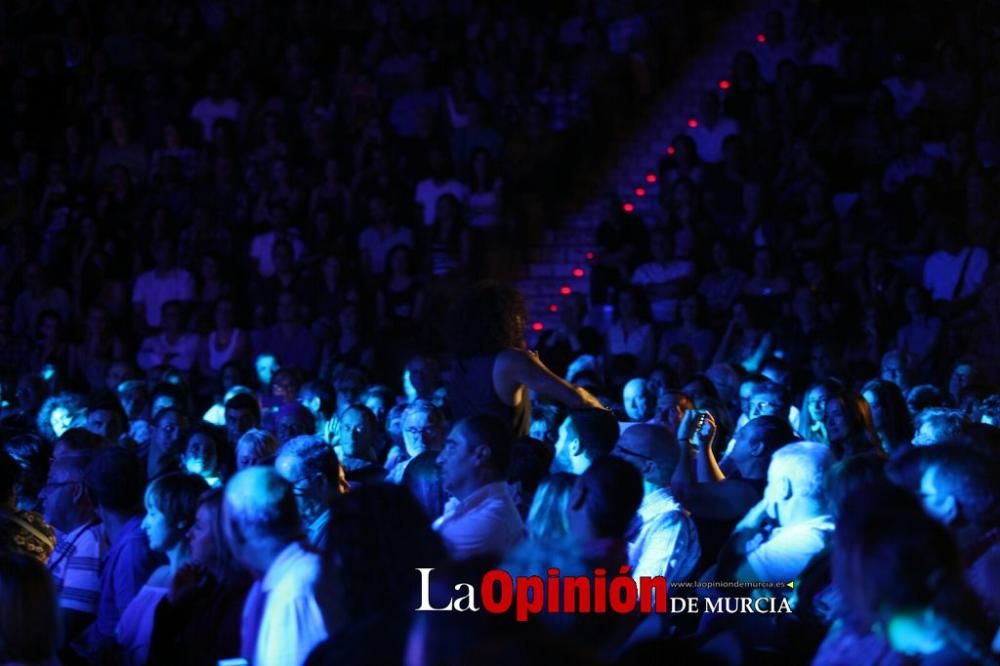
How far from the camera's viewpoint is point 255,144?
1542 centimetres

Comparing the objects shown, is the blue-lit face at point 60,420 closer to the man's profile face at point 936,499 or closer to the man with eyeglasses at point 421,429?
the man with eyeglasses at point 421,429

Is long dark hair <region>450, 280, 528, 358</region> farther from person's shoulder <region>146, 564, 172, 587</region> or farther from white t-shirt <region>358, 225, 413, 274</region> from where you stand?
white t-shirt <region>358, 225, 413, 274</region>

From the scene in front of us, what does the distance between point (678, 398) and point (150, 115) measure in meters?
9.36

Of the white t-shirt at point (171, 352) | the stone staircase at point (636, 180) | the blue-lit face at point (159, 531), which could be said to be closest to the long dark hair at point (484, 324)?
the blue-lit face at point (159, 531)

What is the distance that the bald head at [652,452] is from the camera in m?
5.73

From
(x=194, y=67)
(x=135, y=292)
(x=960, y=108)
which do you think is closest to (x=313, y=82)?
(x=194, y=67)

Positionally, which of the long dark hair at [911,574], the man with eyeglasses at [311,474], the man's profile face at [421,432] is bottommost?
the long dark hair at [911,574]

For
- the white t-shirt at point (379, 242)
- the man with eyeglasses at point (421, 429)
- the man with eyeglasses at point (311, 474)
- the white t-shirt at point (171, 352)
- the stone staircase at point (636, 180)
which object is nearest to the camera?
the man with eyeglasses at point (311, 474)

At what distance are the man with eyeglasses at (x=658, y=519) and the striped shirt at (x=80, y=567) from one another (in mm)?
2006

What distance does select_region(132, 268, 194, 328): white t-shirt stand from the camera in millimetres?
13727

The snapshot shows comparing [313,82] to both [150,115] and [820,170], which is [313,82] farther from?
[820,170]

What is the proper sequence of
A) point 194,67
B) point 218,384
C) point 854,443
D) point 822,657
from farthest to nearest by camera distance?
point 194,67 < point 218,384 < point 854,443 < point 822,657

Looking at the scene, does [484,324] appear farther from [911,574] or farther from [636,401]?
[911,574]

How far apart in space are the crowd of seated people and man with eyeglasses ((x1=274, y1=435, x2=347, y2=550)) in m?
0.01
